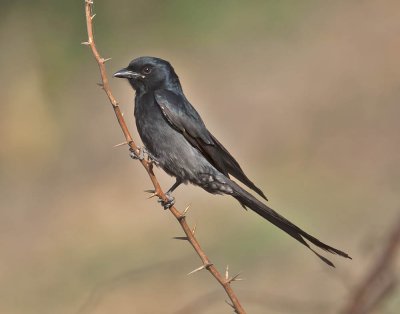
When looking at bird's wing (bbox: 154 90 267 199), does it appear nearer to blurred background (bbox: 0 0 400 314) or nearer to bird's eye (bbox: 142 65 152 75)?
bird's eye (bbox: 142 65 152 75)

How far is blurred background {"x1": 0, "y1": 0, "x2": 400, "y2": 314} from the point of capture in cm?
858

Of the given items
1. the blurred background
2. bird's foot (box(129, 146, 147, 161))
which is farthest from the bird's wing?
the blurred background

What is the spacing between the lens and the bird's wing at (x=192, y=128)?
392 centimetres

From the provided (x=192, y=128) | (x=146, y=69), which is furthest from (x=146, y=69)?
(x=192, y=128)

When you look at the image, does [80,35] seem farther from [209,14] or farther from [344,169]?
[344,169]

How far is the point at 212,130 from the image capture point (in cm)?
1104

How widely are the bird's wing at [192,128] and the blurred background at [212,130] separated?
12.3 feet

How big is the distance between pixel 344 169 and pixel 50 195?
3576mm

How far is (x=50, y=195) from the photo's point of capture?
10.8 meters

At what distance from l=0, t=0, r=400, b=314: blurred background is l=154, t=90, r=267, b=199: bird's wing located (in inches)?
147

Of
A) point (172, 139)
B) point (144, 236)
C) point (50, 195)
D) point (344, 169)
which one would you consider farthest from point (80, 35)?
point (172, 139)

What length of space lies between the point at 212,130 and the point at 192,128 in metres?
7.01

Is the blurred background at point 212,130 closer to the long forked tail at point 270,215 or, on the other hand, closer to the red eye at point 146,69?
the red eye at point 146,69

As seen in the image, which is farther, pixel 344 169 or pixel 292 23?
pixel 292 23
